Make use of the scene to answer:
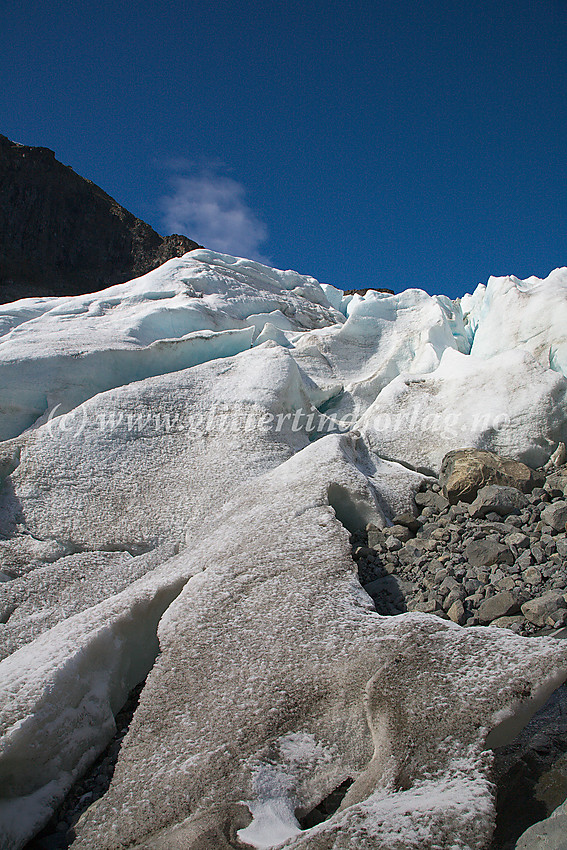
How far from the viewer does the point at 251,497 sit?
5.07 metres

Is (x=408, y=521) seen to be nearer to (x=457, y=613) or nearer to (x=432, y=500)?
(x=432, y=500)

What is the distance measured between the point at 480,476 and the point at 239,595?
299 centimetres

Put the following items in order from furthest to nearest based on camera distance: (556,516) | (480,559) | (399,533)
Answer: (399,533) < (556,516) < (480,559)

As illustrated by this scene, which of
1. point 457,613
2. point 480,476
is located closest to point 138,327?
point 480,476

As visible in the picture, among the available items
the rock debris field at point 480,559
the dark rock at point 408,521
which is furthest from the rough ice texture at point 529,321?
the dark rock at point 408,521

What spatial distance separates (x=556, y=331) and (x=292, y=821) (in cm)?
739

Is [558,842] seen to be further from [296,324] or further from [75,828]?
[296,324]

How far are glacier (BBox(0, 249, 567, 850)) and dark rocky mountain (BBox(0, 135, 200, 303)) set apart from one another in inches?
1023

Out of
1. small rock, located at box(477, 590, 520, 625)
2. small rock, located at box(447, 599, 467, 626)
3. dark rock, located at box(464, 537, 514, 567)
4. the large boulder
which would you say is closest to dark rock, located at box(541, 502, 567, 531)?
dark rock, located at box(464, 537, 514, 567)

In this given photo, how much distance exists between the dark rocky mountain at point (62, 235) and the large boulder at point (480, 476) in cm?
3018

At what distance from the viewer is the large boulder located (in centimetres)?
522

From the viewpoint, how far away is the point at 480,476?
5.28 meters

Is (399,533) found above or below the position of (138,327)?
below

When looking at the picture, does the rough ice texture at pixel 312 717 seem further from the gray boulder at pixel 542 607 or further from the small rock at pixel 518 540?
the small rock at pixel 518 540
